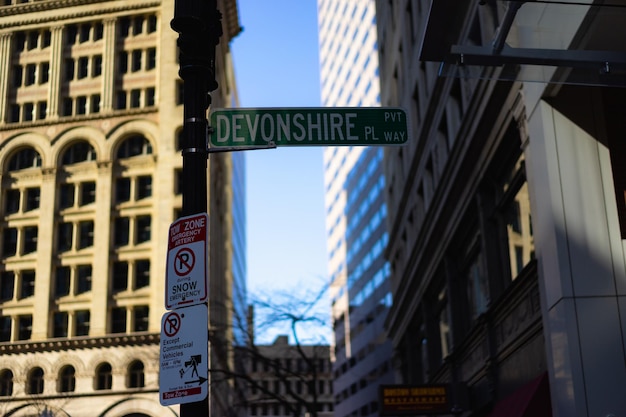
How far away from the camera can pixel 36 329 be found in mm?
65812

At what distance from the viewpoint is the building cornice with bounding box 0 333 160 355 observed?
63.8 meters

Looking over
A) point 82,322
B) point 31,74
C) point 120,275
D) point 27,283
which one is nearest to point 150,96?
point 31,74

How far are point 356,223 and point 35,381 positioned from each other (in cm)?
5098

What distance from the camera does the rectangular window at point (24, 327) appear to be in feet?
219

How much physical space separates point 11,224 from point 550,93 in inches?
2342

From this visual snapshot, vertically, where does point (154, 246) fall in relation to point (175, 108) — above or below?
below

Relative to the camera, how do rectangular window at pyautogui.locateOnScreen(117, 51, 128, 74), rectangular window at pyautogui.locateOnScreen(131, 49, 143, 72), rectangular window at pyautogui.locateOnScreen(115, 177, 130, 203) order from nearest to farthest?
rectangular window at pyautogui.locateOnScreen(115, 177, 130, 203) < rectangular window at pyautogui.locateOnScreen(117, 51, 128, 74) < rectangular window at pyautogui.locateOnScreen(131, 49, 143, 72)

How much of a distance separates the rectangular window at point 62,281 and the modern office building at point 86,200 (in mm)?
95

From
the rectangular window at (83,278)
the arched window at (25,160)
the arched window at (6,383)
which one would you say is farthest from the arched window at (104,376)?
the arched window at (25,160)

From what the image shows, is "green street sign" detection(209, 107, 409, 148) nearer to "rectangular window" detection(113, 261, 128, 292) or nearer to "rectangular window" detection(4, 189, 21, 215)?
"rectangular window" detection(113, 261, 128, 292)

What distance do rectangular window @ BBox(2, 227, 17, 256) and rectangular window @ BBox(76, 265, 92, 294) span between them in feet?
19.0

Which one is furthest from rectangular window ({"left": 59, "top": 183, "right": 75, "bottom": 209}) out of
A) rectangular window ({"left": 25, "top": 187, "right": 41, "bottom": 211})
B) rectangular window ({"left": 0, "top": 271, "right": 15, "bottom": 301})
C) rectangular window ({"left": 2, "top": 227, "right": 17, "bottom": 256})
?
rectangular window ({"left": 0, "top": 271, "right": 15, "bottom": 301})

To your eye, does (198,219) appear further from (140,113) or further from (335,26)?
(335,26)

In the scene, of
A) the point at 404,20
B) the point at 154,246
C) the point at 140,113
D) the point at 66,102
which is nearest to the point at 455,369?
the point at 404,20
